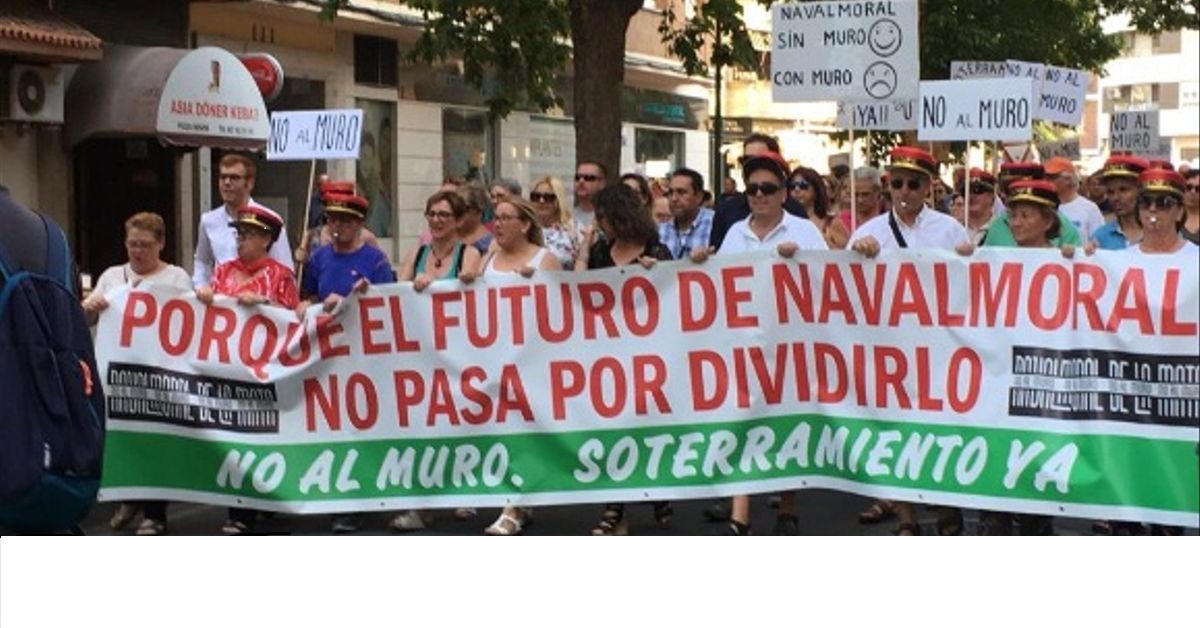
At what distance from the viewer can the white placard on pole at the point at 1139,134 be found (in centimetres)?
2227

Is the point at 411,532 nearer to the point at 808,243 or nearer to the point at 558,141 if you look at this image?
the point at 808,243

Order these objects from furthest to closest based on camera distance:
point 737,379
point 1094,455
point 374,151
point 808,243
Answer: point 374,151 → point 808,243 → point 737,379 → point 1094,455

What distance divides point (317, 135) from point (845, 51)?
3.88 m

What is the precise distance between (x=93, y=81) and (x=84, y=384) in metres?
16.7

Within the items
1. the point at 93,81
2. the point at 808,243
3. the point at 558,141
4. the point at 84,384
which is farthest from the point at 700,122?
the point at 84,384

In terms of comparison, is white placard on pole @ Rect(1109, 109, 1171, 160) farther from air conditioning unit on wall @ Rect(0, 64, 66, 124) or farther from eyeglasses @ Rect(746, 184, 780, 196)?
eyeglasses @ Rect(746, 184, 780, 196)

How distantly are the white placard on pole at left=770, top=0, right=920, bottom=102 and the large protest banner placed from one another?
2.83 metres

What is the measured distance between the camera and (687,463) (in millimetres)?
8875

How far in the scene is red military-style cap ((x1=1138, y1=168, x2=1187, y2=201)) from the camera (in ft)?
28.1

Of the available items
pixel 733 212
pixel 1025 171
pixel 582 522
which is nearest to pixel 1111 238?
pixel 1025 171

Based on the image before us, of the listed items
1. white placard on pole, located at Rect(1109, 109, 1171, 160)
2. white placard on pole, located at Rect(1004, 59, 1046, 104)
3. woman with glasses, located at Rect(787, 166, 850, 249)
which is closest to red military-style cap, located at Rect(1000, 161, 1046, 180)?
woman with glasses, located at Rect(787, 166, 850, 249)

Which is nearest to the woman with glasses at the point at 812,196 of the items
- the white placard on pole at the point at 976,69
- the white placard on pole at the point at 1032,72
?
the white placard on pole at the point at 1032,72

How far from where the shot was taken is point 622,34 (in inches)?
686

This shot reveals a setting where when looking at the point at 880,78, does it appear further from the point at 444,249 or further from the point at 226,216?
the point at 226,216
